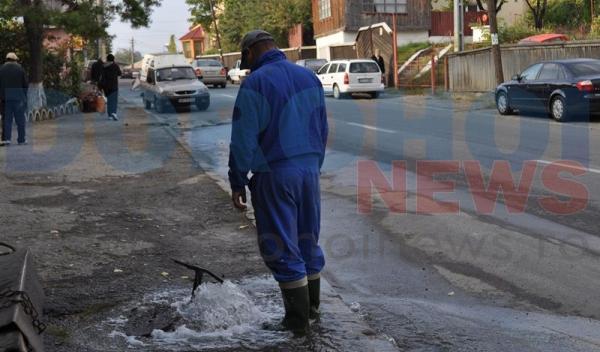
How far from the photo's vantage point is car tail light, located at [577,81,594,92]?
58.4 feet

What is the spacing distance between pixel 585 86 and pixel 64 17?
13.5 m

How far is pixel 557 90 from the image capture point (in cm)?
1878

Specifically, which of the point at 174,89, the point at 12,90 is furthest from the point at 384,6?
the point at 12,90

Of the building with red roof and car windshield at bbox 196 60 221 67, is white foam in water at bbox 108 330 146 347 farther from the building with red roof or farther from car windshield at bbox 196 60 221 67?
the building with red roof

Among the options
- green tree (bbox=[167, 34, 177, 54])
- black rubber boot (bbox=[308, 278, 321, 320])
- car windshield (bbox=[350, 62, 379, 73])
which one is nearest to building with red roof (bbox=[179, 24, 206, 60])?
green tree (bbox=[167, 34, 177, 54])

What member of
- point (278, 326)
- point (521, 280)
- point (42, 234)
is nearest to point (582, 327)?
point (521, 280)

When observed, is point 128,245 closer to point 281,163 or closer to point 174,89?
point 281,163

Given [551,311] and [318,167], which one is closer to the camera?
[318,167]

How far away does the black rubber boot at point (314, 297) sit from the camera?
4.95m

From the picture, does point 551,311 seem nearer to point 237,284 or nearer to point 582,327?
point 582,327

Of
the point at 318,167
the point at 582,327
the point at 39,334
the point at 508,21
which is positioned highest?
the point at 508,21

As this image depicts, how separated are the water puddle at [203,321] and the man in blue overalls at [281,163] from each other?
0.28 metres

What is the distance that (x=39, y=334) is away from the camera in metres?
3.87

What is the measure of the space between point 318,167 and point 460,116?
16.4 meters
